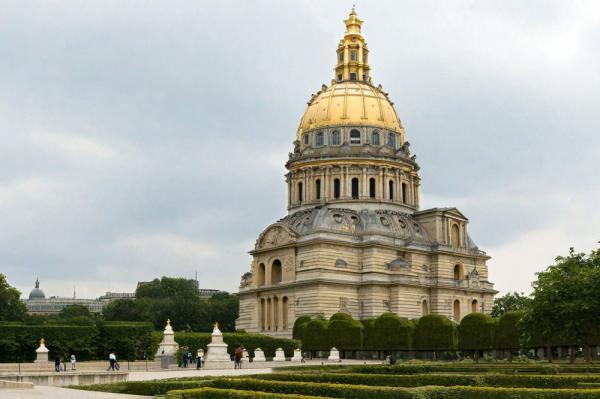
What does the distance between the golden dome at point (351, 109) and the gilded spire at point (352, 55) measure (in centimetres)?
287

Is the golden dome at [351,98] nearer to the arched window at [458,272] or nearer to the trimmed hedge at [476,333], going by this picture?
the arched window at [458,272]

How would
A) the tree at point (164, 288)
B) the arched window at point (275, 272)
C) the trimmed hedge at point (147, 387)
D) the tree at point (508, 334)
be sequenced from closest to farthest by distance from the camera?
1. the trimmed hedge at point (147, 387)
2. the tree at point (508, 334)
3. the arched window at point (275, 272)
4. the tree at point (164, 288)

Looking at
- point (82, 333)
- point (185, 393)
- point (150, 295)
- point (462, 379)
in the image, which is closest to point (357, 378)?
point (462, 379)

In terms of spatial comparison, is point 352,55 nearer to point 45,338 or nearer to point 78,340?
point 78,340

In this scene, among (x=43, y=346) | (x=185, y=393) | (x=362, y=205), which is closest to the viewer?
(x=185, y=393)

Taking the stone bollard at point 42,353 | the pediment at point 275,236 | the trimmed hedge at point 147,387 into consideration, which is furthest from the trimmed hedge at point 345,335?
the trimmed hedge at point 147,387

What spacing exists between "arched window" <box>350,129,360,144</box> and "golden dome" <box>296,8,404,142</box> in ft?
2.83

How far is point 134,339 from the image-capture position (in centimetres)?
5781

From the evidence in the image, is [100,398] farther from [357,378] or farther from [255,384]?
[357,378]

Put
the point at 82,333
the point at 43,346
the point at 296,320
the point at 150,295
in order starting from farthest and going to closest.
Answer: the point at 150,295
the point at 296,320
the point at 82,333
the point at 43,346

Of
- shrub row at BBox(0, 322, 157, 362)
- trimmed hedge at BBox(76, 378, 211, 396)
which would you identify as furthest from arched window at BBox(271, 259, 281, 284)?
trimmed hedge at BBox(76, 378, 211, 396)

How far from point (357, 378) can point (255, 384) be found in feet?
15.4

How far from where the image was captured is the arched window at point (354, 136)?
8762cm

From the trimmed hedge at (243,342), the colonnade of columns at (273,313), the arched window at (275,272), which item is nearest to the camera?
the trimmed hedge at (243,342)
